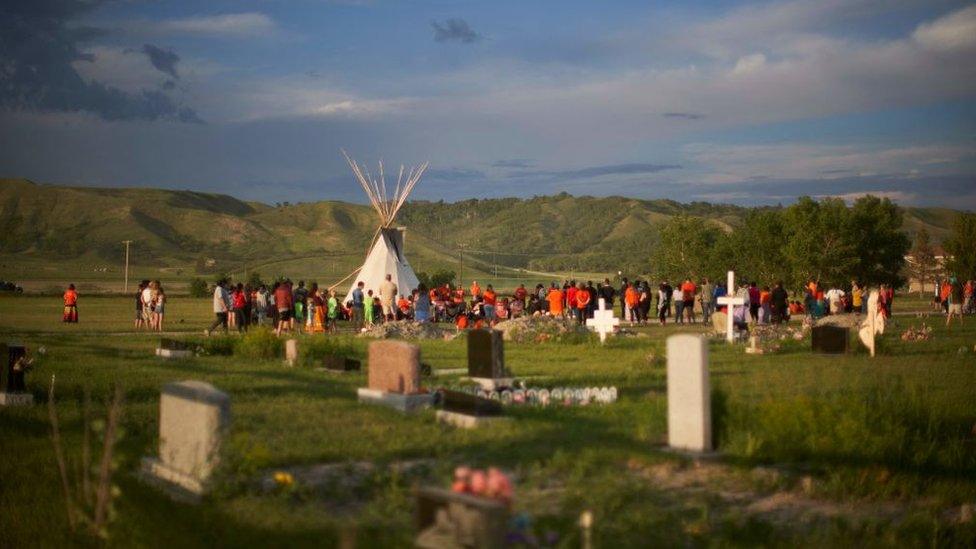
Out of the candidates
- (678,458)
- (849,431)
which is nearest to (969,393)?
(849,431)

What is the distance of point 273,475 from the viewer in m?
9.52

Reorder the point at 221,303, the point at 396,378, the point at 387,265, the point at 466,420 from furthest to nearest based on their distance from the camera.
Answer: the point at 387,265 → the point at 221,303 → the point at 396,378 → the point at 466,420

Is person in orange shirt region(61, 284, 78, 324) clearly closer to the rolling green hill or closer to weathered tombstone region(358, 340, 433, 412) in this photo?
weathered tombstone region(358, 340, 433, 412)

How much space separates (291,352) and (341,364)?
5.87 ft

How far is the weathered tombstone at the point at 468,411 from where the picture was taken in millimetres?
11953

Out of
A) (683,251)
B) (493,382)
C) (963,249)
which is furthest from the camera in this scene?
(683,251)

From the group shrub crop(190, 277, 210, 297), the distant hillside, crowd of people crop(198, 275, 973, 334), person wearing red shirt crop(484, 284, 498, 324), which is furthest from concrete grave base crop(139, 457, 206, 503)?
the distant hillside

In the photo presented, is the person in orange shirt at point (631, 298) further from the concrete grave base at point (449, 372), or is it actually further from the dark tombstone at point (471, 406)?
the dark tombstone at point (471, 406)

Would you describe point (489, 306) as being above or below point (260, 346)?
above

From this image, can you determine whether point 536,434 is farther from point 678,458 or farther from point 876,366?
point 876,366

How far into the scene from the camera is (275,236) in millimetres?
159500

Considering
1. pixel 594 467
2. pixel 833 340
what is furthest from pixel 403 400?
Answer: pixel 833 340

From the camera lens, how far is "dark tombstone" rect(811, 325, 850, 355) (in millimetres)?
21656

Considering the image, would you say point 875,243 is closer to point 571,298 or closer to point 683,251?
point 683,251
